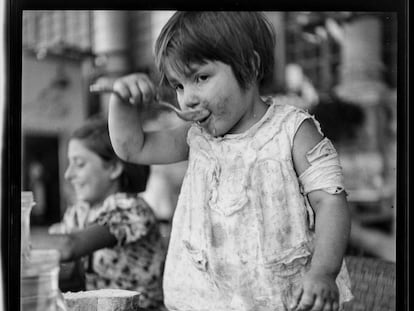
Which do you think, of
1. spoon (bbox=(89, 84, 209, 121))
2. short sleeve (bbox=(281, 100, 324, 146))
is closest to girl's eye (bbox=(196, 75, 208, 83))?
spoon (bbox=(89, 84, 209, 121))

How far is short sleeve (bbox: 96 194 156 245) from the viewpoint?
2.42 meters

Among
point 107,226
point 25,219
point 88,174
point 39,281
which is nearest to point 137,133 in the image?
point 88,174

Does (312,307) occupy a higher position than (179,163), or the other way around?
(179,163)

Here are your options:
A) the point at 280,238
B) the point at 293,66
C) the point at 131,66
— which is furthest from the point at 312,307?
the point at 131,66

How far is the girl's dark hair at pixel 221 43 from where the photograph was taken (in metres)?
2.32

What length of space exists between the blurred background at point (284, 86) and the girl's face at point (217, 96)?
9 centimetres

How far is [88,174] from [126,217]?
0.21m

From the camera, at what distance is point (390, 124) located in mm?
2420

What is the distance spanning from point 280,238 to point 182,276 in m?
0.39

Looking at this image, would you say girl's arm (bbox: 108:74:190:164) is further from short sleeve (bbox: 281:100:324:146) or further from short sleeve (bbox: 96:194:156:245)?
short sleeve (bbox: 281:100:324:146)

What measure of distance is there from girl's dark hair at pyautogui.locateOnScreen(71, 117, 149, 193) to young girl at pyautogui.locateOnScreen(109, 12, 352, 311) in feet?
0.13

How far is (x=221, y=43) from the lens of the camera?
2.33 m

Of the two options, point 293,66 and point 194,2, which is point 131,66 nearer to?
point 194,2

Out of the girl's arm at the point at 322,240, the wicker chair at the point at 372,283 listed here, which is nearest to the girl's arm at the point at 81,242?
the girl's arm at the point at 322,240
